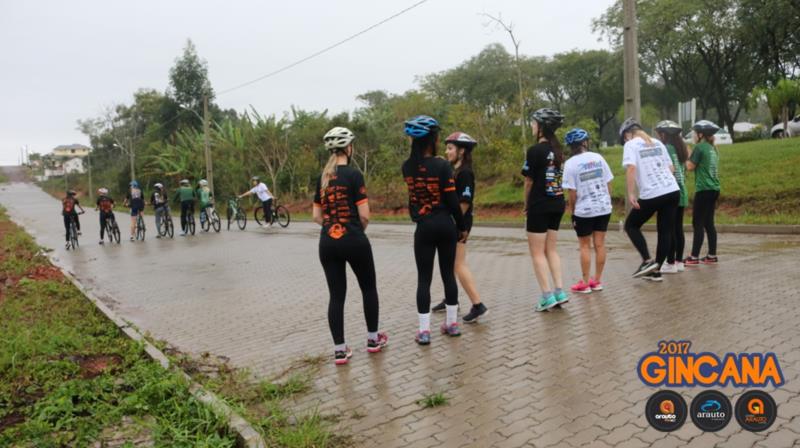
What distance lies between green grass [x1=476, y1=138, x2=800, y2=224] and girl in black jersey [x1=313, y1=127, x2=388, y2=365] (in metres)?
10.8

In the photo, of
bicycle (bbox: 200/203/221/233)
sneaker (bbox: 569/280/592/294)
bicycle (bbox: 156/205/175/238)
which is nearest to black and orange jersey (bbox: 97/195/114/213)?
bicycle (bbox: 156/205/175/238)

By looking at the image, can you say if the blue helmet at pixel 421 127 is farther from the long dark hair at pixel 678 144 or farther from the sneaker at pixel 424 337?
the long dark hair at pixel 678 144

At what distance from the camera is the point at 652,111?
169ft

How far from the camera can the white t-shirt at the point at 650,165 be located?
22.8 feet

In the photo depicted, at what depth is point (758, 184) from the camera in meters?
15.6

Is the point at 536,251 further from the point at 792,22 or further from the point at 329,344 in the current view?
the point at 792,22

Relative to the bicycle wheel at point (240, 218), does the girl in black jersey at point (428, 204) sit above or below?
above

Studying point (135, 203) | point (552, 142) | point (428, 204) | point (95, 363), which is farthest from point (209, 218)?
point (428, 204)

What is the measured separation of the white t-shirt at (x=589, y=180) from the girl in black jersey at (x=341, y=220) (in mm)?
2616

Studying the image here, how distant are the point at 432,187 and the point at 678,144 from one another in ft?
14.6

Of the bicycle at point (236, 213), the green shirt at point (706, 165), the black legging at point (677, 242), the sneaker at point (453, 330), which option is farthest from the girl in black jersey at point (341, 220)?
the bicycle at point (236, 213)

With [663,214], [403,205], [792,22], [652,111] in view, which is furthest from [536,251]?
[652,111]

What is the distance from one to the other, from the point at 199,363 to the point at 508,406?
9.46 ft

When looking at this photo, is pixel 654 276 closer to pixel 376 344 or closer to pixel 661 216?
pixel 661 216
